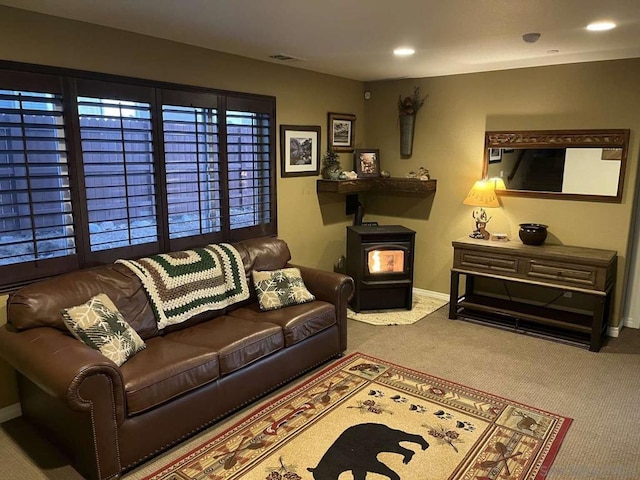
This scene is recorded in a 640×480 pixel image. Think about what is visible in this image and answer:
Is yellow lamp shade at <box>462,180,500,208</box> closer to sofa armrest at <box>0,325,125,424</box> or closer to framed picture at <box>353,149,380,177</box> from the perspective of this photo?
framed picture at <box>353,149,380,177</box>

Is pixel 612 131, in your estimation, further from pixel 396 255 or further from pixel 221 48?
pixel 221 48

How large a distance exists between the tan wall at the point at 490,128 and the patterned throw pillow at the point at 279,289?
215 centimetres

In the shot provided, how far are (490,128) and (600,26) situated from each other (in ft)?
5.80

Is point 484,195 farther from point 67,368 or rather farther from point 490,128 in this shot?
point 67,368

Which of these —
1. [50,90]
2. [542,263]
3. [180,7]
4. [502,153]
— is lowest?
[542,263]

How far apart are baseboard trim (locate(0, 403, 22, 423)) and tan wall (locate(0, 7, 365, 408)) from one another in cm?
5

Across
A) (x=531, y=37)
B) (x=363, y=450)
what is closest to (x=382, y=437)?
(x=363, y=450)

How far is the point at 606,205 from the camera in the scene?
4.26 meters

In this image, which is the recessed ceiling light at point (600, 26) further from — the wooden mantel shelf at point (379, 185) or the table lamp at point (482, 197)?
the wooden mantel shelf at point (379, 185)

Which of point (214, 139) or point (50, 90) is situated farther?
point (214, 139)

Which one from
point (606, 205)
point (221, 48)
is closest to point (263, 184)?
point (221, 48)

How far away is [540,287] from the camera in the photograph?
175 inches

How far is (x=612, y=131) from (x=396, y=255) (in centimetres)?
219

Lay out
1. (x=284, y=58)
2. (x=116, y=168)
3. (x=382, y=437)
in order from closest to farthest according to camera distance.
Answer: (x=382, y=437)
(x=116, y=168)
(x=284, y=58)
